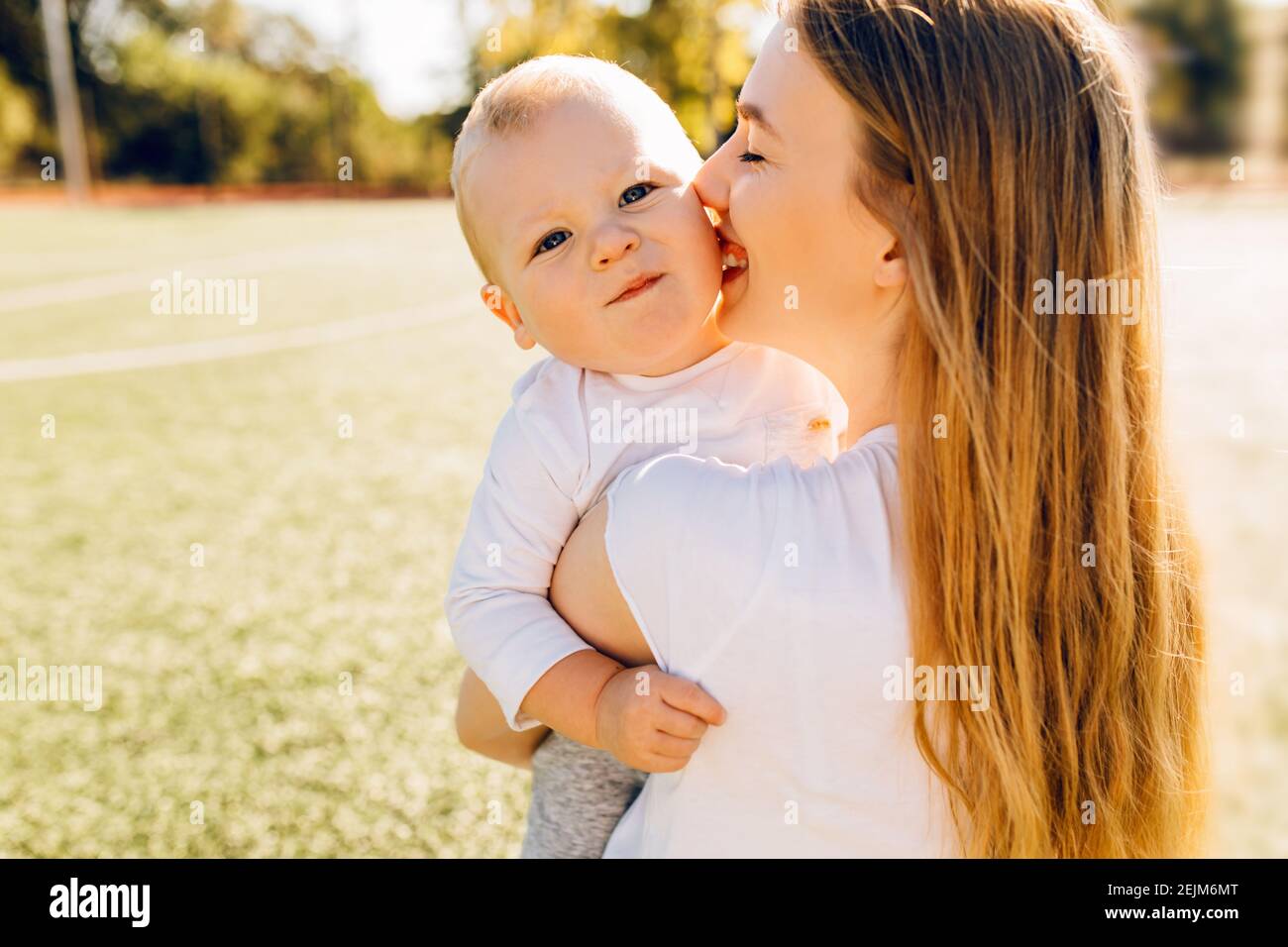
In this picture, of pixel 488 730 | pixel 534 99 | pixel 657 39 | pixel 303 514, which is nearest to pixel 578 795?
pixel 488 730

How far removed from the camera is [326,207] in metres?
28.3

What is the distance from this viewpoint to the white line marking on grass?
28.2ft

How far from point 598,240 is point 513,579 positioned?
55cm

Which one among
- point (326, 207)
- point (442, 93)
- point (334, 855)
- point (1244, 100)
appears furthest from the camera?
point (1244, 100)

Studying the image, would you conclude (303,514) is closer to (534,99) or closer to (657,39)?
(534,99)

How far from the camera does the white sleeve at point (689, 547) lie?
1.26m

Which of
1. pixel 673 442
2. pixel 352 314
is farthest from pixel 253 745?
pixel 352 314

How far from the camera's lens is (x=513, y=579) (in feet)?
5.11

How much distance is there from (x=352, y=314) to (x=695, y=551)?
11452 mm

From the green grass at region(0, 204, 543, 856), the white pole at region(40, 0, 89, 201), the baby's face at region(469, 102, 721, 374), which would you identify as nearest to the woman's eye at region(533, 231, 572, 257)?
the baby's face at region(469, 102, 721, 374)

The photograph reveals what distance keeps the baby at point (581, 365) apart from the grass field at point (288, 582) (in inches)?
27.4

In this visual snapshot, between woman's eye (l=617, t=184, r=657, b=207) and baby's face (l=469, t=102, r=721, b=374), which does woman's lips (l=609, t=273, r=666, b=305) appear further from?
woman's eye (l=617, t=184, r=657, b=207)
